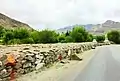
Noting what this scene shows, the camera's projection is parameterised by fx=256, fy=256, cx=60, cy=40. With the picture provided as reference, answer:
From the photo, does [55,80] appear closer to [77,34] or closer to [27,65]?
[27,65]

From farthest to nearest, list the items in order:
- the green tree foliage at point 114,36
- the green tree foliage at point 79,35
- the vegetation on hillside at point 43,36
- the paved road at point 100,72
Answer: the green tree foliage at point 114,36, the green tree foliage at point 79,35, the vegetation on hillside at point 43,36, the paved road at point 100,72

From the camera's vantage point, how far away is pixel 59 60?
20.0m

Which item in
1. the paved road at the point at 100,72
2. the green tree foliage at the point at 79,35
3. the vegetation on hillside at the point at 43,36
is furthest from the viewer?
the green tree foliage at the point at 79,35

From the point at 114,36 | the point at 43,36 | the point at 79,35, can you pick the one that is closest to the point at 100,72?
the point at 43,36

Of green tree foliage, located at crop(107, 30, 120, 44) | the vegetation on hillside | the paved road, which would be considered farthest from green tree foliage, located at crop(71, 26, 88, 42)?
the paved road

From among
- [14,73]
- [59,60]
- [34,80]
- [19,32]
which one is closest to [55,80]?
[34,80]

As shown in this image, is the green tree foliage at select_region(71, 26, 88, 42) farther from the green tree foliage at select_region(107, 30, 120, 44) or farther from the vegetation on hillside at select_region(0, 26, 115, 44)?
the green tree foliage at select_region(107, 30, 120, 44)

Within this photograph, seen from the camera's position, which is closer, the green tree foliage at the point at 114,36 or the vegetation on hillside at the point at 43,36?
the vegetation on hillside at the point at 43,36

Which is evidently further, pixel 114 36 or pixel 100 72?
pixel 114 36

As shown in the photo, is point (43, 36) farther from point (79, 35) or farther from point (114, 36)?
point (114, 36)

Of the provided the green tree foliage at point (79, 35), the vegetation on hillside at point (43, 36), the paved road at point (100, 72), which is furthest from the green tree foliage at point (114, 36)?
the paved road at point (100, 72)

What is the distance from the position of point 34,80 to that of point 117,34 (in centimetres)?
13541

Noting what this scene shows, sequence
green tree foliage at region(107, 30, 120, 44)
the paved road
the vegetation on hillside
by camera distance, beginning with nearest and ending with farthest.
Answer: the paved road
the vegetation on hillside
green tree foliage at region(107, 30, 120, 44)

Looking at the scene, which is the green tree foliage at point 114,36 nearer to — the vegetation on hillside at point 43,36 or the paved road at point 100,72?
the vegetation on hillside at point 43,36
